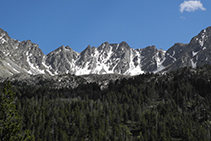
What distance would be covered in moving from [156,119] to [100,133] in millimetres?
45420

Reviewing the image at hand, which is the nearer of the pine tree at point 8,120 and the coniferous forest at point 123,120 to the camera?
the pine tree at point 8,120

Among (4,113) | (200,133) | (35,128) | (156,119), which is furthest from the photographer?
(156,119)

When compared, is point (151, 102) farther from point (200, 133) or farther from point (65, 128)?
point (65, 128)

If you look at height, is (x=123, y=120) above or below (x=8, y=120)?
below

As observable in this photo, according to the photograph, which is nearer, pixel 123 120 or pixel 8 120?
pixel 8 120

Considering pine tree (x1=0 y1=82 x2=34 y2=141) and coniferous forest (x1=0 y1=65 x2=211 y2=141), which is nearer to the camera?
pine tree (x1=0 y1=82 x2=34 y2=141)

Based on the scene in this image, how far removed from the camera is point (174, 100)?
19025 centimetres

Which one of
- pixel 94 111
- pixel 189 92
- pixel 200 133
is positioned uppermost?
pixel 189 92

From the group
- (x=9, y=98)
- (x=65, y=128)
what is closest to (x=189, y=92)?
(x=65, y=128)

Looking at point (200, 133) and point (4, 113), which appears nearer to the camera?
point (4, 113)

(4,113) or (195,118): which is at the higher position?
(4,113)

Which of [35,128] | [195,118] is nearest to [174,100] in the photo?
[195,118]

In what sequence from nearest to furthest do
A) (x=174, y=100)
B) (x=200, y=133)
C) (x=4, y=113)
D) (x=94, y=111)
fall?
(x=4, y=113), (x=200, y=133), (x=94, y=111), (x=174, y=100)

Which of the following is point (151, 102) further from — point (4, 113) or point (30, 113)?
point (4, 113)
